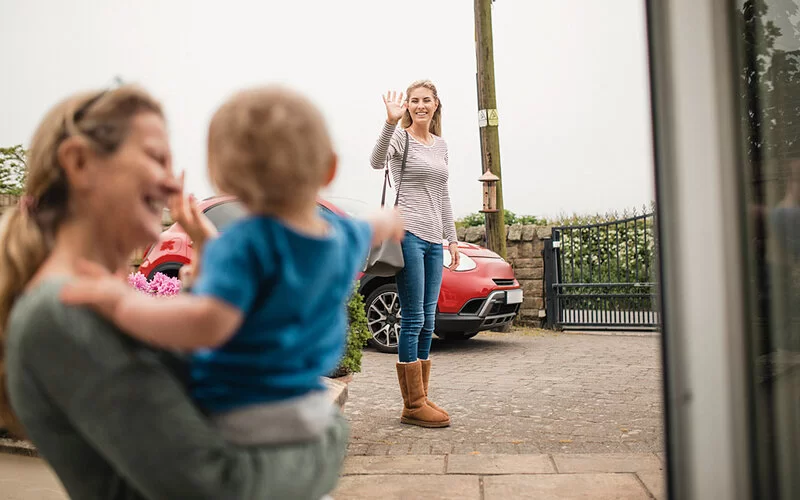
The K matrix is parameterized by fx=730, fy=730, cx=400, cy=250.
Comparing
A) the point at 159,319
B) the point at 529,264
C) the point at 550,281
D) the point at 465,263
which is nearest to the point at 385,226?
the point at 159,319

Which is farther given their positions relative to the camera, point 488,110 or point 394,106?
point 488,110

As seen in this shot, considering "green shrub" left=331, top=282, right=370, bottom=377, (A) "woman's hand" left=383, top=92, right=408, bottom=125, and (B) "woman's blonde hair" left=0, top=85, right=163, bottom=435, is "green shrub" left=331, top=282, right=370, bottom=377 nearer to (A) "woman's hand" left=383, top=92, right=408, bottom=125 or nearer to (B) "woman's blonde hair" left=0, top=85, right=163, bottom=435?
(A) "woman's hand" left=383, top=92, right=408, bottom=125

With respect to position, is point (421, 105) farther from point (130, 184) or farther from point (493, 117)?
point (493, 117)

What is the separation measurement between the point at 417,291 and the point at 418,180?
2.00 ft

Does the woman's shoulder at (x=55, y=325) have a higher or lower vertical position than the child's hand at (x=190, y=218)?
lower

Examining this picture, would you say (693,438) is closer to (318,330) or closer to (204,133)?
(318,330)

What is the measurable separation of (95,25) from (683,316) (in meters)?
2.99

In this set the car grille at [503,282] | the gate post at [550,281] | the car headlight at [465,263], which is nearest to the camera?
the car headlight at [465,263]

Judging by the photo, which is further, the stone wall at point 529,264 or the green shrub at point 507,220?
the green shrub at point 507,220

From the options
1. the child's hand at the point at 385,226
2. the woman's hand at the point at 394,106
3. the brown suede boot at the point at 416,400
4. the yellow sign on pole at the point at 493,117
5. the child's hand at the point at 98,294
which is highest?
the yellow sign on pole at the point at 493,117

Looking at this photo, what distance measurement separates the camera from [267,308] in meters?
0.89

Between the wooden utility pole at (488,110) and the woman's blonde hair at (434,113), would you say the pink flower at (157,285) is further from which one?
the wooden utility pole at (488,110)

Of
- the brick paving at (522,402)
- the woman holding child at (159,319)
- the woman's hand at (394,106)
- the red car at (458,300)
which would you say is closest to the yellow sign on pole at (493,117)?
the red car at (458,300)

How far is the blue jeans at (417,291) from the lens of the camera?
3877 millimetres
